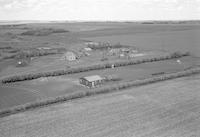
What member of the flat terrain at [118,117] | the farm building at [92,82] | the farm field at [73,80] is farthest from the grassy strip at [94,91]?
the farm building at [92,82]

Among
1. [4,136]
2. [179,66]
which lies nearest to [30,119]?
[4,136]

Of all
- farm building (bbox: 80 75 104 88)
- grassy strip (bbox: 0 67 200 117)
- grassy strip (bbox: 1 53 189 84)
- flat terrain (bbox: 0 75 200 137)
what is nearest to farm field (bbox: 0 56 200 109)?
farm building (bbox: 80 75 104 88)

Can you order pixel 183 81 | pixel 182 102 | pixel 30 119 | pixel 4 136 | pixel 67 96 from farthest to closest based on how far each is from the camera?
pixel 183 81
pixel 67 96
pixel 182 102
pixel 30 119
pixel 4 136

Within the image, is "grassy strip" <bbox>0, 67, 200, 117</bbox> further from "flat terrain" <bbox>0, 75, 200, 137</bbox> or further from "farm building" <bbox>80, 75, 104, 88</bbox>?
"farm building" <bbox>80, 75, 104, 88</bbox>

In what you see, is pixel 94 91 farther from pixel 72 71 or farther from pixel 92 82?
pixel 72 71

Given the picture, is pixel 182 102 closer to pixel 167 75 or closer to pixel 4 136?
pixel 167 75

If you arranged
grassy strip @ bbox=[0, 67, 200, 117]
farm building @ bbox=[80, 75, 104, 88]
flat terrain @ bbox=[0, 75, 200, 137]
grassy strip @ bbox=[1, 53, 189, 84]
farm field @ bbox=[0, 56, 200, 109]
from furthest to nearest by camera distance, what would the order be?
1. grassy strip @ bbox=[1, 53, 189, 84]
2. farm building @ bbox=[80, 75, 104, 88]
3. farm field @ bbox=[0, 56, 200, 109]
4. grassy strip @ bbox=[0, 67, 200, 117]
5. flat terrain @ bbox=[0, 75, 200, 137]

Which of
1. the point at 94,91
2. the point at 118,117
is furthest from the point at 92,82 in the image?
the point at 118,117
